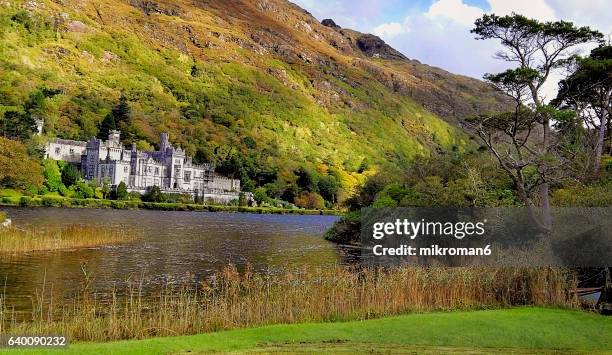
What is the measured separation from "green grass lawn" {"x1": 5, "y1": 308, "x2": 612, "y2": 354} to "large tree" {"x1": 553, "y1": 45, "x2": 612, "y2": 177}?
11646 millimetres

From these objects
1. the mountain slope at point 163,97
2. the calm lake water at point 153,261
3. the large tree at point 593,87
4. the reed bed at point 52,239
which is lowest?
the calm lake water at point 153,261

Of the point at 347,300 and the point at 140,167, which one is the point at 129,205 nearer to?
the point at 140,167

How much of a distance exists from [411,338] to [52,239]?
A: 931 inches

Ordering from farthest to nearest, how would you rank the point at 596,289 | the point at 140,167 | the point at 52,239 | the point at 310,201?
the point at 310,201 < the point at 140,167 < the point at 52,239 < the point at 596,289

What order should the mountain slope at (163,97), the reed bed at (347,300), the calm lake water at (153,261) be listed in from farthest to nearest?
the mountain slope at (163,97)
the calm lake water at (153,261)
the reed bed at (347,300)

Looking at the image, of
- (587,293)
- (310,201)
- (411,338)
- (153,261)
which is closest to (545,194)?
(587,293)

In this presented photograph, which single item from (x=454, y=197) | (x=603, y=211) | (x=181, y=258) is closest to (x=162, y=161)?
(x=181, y=258)

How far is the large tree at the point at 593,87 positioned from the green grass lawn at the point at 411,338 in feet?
38.2

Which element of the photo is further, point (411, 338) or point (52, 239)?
point (52, 239)

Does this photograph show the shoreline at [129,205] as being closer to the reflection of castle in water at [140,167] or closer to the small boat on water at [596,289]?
the reflection of castle in water at [140,167]

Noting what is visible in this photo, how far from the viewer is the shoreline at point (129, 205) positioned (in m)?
65.0

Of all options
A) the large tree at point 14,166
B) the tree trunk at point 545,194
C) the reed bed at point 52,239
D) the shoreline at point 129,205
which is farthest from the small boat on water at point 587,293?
the shoreline at point 129,205

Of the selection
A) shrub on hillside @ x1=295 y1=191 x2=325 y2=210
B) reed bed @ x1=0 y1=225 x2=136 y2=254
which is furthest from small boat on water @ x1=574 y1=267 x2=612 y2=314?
shrub on hillside @ x1=295 y1=191 x2=325 y2=210

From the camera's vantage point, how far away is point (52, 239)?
29.5 metres
